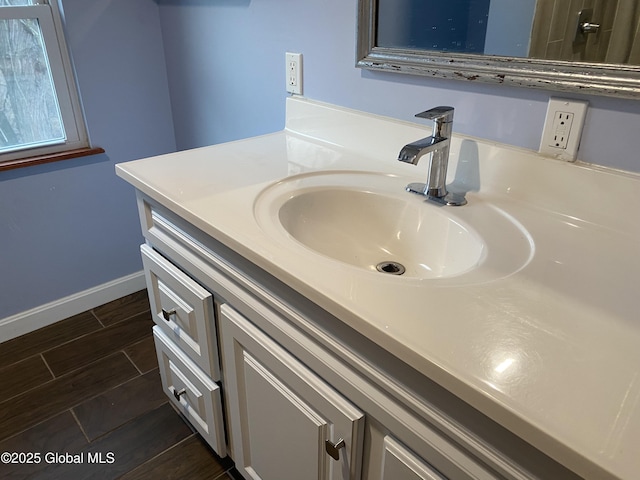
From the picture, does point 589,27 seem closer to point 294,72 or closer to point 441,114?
point 441,114

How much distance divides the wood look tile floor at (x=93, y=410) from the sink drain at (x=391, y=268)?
31.7 inches

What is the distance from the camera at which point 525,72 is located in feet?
3.07

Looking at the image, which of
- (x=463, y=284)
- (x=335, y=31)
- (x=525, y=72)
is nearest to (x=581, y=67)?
(x=525, y=72)

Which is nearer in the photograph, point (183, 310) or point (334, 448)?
point (334, 448)

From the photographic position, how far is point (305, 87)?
4.74ft

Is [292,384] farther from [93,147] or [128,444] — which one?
[93,147]

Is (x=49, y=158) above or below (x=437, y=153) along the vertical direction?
below

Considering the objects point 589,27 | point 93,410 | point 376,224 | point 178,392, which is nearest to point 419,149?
point 376,224

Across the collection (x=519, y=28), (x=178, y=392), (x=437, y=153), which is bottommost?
(x=178, y=392)

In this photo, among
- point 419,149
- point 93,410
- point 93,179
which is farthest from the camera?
point 93,179

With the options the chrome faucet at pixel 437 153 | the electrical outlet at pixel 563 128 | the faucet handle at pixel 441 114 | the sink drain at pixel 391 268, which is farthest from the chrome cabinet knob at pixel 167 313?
the electrical outlet at pixel 563 128

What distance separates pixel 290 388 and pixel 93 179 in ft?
4.94

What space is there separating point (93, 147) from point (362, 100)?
4.08 ft

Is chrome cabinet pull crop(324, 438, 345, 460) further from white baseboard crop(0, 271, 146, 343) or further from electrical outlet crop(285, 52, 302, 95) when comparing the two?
white baseboard crop(0, 271, 146, 343)
